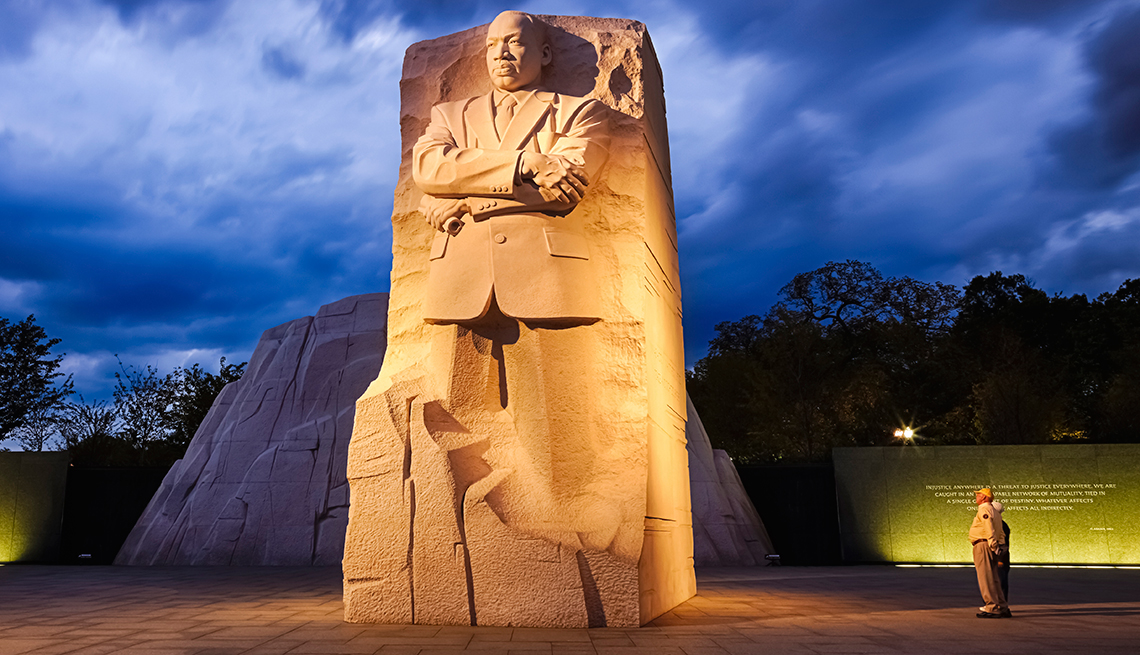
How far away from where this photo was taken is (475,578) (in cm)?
502

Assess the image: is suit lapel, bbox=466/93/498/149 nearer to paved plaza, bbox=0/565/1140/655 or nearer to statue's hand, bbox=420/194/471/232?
statue's hand, bbox=420/194/471/232

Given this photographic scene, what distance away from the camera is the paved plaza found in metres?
4.19

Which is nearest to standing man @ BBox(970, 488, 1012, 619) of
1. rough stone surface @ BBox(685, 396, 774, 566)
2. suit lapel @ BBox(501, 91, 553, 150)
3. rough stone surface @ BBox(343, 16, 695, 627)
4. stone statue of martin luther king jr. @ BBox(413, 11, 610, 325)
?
rough stone surface @ BBox(343, 16, 695, 627)

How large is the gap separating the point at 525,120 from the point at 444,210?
865mm

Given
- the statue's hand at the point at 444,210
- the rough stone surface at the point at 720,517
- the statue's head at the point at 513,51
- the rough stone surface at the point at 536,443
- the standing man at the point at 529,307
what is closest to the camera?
the rough stone surface at the point at 536,443

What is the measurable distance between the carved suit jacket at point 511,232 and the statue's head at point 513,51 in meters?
0.36

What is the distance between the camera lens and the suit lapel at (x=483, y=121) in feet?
18.2

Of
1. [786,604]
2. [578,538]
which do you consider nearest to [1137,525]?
[786,604]

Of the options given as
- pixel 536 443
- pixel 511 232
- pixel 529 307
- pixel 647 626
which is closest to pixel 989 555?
pixel 647 626

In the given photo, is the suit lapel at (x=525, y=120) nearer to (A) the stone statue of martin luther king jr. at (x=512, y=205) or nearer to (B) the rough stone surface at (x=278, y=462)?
(A) the stone statue of martin luther king jr. at (x=512, y=205)

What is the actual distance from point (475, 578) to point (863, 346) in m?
25.2

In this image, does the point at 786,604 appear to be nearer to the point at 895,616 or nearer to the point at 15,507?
the point at 895,616

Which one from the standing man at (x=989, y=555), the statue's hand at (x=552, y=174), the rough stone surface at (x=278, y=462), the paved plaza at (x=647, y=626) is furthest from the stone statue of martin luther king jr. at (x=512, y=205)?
the rough stone surface at (x=278, y=462)

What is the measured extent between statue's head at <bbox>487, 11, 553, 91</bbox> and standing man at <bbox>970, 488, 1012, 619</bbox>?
15.1 feet
